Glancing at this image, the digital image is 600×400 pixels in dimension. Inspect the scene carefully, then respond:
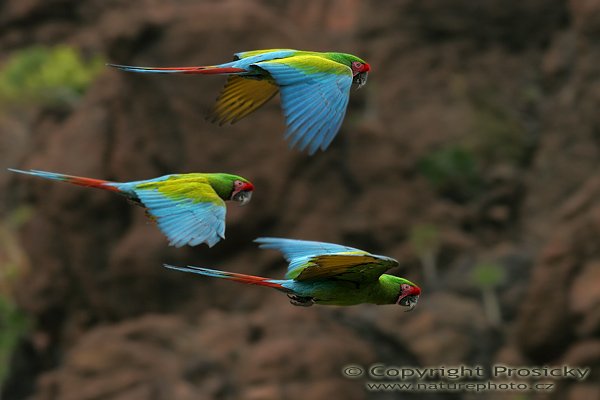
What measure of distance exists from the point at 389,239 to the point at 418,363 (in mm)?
2056

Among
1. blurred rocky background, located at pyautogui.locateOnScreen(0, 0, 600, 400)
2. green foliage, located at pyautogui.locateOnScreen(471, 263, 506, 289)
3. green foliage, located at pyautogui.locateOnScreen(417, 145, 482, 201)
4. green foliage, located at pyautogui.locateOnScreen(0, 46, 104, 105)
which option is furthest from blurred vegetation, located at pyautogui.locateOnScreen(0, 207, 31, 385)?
green foliage, located at pyautogui.locateOnScreen(471, 263, 506, 289)

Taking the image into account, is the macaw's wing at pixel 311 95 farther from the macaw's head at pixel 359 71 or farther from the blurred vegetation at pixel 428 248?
the blurred vegetation at pixel 428 248

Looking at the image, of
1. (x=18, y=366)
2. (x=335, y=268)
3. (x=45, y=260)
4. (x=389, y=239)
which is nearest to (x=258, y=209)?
(x=389, y=239)

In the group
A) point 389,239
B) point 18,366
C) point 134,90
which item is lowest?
point 18,366

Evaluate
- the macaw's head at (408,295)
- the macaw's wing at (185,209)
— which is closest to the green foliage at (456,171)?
the macaw's wing at (185,209)

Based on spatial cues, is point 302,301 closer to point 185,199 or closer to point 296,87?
point 185,199

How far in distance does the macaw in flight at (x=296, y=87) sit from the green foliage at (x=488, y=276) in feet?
28.0

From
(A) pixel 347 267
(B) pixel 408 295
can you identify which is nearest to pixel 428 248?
(B) pixel 408 295

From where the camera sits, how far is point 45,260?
546 inches

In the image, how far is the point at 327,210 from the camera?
14094mm

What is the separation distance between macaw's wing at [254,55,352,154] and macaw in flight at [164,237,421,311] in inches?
16.8

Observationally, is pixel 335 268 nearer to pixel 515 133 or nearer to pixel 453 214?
pixel 453 214

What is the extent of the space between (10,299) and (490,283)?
6.02 meters

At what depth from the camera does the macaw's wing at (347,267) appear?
13.5ft
